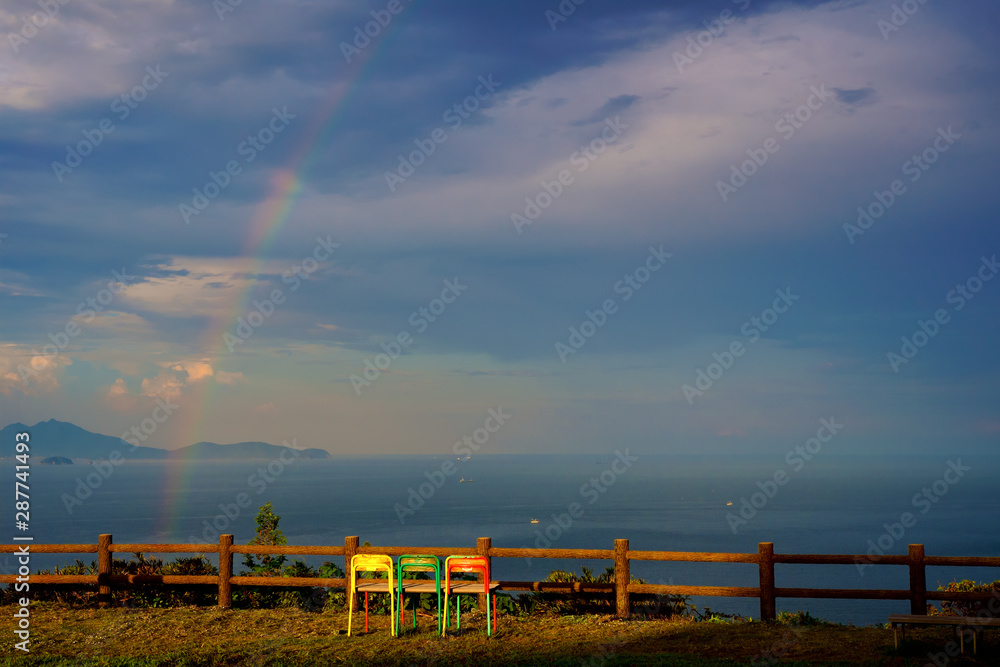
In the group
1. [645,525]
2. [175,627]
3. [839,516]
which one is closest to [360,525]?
[645,525]

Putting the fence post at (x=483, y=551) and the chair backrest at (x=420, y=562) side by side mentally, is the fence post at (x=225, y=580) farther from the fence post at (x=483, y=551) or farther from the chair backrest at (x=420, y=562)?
the fence post at (x=483, y=551)

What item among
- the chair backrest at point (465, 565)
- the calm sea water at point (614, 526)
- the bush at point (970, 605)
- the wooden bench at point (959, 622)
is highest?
the chair backrest at point (465, 565)

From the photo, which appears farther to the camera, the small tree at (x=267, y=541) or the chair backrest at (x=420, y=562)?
the small tree at (x=267, y=541)

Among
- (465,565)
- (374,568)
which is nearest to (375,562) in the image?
(374,568)

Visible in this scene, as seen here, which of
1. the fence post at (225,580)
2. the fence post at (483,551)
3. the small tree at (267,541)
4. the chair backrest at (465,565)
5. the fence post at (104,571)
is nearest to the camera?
the chair backrest at (465,565)

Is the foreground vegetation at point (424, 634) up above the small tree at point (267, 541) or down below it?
below

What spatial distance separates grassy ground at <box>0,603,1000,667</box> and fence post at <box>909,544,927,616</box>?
14.9 inches

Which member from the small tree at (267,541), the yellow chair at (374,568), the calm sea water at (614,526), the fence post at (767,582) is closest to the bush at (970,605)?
the fence post at (767,582)

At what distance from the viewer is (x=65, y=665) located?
966 cm

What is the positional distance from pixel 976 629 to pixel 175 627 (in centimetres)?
1025

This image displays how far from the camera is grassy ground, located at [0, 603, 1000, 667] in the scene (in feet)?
31.5

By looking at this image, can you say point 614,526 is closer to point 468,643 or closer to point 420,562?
point 420,562

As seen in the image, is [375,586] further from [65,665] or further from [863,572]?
[863,572]

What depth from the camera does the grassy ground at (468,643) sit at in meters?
9.59
